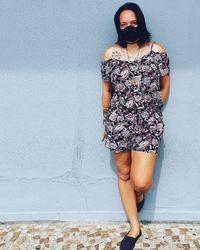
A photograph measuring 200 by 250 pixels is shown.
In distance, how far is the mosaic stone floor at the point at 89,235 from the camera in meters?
2.86

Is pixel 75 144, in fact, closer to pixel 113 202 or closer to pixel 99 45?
pixel 113 202

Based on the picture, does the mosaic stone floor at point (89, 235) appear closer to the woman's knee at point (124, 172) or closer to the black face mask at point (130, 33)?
the woman's knee at point (124, 172)

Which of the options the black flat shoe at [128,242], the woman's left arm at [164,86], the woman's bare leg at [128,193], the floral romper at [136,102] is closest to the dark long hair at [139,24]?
the floral romper at [136,102]

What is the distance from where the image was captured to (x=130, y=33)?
246 cm

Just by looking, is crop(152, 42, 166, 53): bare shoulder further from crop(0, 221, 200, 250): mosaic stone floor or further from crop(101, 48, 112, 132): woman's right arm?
crop(0, 221, 200, 250): mosaic stone floor

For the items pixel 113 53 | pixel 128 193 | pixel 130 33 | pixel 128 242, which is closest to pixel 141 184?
pixel 128 193

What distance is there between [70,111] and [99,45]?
650 millimetres

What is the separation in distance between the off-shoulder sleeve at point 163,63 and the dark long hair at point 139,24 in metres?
0.18

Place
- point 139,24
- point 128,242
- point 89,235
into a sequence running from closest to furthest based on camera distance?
point 139,24 < point 128,242 < point 89,235

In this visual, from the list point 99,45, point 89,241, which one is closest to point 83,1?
point 99,45

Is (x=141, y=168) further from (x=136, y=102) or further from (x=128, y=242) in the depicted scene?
(x=128, y=242)

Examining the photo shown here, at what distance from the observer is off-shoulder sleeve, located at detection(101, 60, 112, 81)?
8.39 feet

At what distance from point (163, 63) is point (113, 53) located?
16.2 inches

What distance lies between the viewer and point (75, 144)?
9.82 feet
